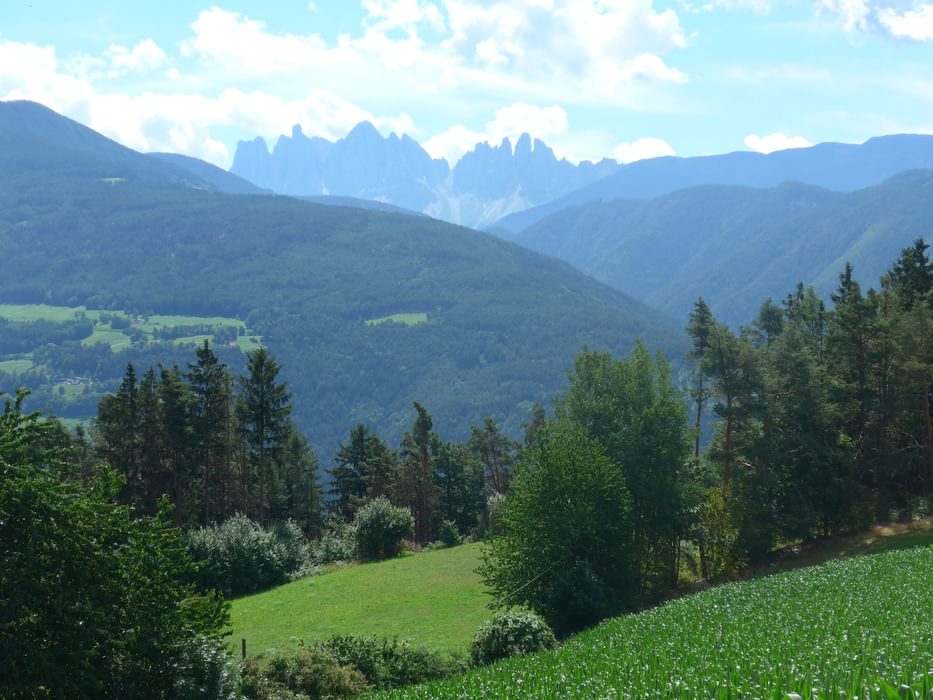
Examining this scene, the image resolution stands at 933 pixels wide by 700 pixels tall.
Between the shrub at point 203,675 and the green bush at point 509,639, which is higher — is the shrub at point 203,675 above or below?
above

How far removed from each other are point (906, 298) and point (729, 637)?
42313 millimetres

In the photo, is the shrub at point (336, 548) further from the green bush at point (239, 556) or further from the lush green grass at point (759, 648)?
the lush green grass at point (759, 648)

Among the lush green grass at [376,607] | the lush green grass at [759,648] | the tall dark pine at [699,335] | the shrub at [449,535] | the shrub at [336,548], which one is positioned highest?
the tall dark pine at [699,335]

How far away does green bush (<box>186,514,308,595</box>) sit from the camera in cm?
5075

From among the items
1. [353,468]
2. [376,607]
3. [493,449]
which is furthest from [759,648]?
[493,449]

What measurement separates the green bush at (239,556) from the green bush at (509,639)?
85.6 ft

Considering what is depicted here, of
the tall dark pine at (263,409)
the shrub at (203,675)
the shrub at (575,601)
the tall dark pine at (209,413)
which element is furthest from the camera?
the tall dark pine at (263,409)

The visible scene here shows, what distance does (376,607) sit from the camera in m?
45.0

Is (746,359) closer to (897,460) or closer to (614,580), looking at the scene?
(897,460)

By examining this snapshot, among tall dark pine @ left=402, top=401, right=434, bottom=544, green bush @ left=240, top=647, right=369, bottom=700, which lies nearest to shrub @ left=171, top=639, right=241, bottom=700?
green bush @ left=240, top=647, right=369, bottom=700

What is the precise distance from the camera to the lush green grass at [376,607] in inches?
1511

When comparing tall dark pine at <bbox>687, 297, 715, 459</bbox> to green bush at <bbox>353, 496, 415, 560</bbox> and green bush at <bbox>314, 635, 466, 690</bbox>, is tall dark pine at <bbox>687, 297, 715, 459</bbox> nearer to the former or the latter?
green bush at <bbox>353, 496, 415, 560</bbox>

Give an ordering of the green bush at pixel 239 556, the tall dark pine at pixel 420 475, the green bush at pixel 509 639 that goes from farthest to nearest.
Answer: the tall dark pine at pixel 420 475
the green bush at pixel 239 556
the green bush at pixel 509 639

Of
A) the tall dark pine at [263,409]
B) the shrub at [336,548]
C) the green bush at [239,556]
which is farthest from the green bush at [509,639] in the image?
the tall dark pine at [263,409]
